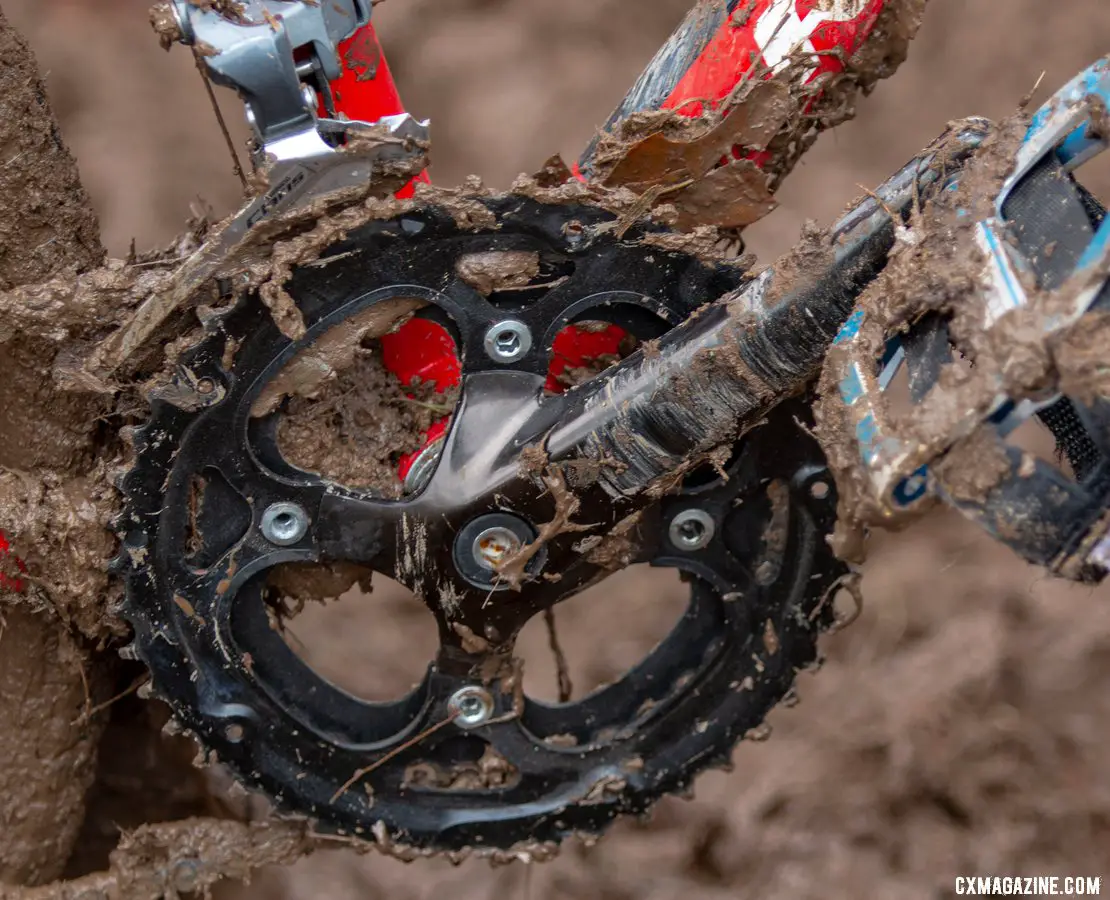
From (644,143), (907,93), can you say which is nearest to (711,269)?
(644,143)

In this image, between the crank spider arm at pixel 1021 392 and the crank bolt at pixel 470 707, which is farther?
the crank bolt at pixel 470 707

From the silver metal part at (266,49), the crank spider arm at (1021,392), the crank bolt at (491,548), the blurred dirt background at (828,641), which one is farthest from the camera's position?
the blurred dirt background at (828,641)

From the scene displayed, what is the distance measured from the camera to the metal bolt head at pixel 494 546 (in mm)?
709

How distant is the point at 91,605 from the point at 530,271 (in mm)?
347

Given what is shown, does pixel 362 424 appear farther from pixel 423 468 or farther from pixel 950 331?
pixel 950 331

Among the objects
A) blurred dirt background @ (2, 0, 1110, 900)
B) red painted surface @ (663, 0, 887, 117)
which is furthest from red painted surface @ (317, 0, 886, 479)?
blurred dirt background @ (2, 0, 1110, 900)

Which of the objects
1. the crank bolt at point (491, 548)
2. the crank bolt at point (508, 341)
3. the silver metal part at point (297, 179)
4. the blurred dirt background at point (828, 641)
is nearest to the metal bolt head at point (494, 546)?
the crank bolt at point (491, 548)

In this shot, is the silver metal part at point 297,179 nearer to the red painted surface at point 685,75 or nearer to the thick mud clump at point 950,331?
the red painted surface at point 685,75

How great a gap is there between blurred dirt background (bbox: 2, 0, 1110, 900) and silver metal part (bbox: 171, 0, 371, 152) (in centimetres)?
29

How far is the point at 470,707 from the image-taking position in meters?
0.79

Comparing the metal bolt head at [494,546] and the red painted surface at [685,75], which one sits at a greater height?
the red painted surface at [685,75]

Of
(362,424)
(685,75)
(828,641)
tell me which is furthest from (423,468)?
(828,641)

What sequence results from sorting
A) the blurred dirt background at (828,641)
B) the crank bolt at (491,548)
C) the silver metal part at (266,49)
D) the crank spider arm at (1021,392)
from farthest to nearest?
the blurred dirt background at (828,641)
the crank bolt at (491,548)
the silver metal part at (266,49)
the crank spider arm at (1021,392)

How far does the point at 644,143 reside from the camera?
693mm
